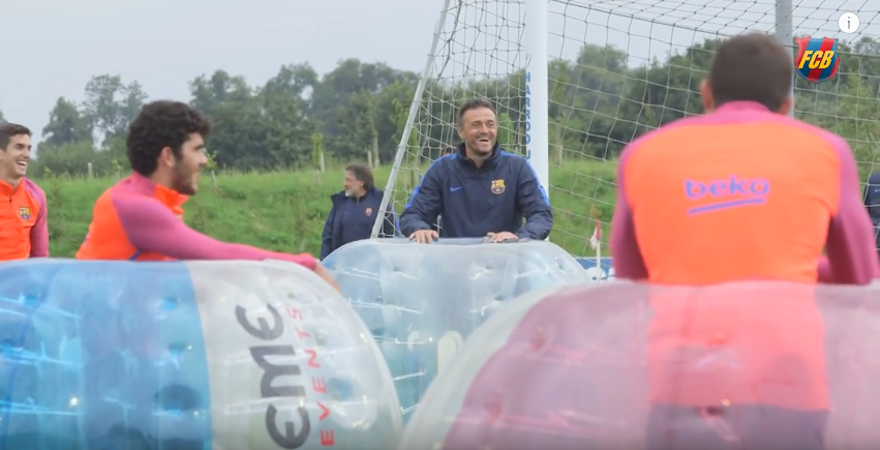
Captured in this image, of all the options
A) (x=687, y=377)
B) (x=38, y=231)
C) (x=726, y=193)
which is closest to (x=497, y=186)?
(x=38, y=231)

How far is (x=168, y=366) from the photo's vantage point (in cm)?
377

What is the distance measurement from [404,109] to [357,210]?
751 inches

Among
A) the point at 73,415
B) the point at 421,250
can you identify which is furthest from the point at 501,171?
the point at 73,415

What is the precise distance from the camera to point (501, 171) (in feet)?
22.1

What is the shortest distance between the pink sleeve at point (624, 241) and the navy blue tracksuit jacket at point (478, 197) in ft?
11.4

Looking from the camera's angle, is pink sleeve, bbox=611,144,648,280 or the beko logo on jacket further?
pink sleeve, bbox=611,144,648,280

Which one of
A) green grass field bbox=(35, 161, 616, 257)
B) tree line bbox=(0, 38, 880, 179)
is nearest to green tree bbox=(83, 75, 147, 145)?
tree line bbox=(0, 38, 880, 179)

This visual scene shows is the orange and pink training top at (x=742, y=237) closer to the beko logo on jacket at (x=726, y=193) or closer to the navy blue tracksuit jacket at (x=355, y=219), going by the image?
the beko logo on jacket at (x=726, y=193)

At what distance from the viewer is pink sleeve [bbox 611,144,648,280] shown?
2.97 metres

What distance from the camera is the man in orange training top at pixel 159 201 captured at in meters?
4.20

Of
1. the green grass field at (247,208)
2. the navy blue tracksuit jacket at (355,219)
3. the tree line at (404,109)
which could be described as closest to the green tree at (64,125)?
the tree line at (404,109)

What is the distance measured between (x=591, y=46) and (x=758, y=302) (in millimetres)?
7907

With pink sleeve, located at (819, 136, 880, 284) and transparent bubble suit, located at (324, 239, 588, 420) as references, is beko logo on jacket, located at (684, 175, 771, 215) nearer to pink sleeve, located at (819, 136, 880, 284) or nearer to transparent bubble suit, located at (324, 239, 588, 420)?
pink sleeve, located at (819, 136, 880, 284)

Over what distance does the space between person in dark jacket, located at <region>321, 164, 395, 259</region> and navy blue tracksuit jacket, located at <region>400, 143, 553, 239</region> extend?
4.52 meters
